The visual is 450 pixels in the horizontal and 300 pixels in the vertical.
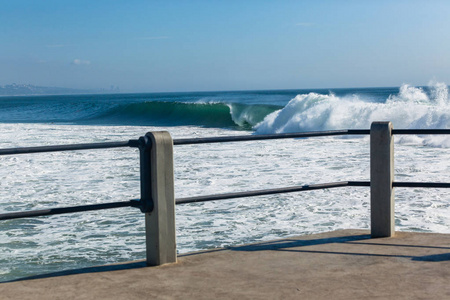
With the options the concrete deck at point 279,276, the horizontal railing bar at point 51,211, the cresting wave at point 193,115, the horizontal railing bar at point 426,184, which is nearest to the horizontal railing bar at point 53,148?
the horizontal railing bar at point 51,211

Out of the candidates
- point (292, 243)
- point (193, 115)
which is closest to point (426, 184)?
point (292, 243)

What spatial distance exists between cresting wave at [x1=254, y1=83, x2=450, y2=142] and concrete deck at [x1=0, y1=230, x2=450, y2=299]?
17422 millimetres

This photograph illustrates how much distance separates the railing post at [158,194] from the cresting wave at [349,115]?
18147mm

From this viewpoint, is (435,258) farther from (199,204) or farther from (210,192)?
(210,192)

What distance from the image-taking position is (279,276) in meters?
3.77

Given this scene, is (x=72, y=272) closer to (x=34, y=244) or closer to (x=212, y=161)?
(x=34, y=244)

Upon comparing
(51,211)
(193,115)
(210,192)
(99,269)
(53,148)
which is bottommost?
(210,192)

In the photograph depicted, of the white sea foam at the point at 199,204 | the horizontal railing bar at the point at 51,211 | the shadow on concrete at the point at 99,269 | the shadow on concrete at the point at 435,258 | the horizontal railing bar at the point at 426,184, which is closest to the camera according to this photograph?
the horizontal railing bar at the point at 51,211

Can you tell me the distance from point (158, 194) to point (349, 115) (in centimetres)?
2237

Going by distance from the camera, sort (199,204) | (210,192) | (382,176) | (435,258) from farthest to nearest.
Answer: (210,192) → (199,204) → (382,176) → (435,258)

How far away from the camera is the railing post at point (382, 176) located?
452 centimetres

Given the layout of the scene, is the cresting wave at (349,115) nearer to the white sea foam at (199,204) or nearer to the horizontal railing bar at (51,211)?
the white sea foam at (199,204)

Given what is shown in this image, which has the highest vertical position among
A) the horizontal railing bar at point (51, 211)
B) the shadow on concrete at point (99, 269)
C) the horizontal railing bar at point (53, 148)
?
the horizontal railing bar at point (53, 148)

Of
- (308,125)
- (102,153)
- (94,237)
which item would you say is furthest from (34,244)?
(308,125)
